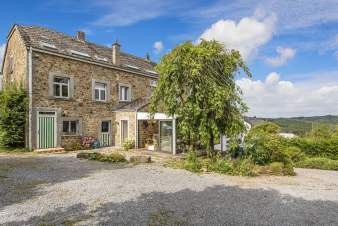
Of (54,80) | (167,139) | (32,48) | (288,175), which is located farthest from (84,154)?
(288,175)

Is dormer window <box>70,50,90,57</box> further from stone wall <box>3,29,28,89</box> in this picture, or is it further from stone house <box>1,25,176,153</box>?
stone wall <box>3,29,28,89</box>

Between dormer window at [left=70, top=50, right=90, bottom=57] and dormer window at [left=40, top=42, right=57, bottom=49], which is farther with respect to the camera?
dormer window at [left=70, top=50, right=90, bottom=57]

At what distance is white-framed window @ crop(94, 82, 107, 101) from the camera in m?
17.0

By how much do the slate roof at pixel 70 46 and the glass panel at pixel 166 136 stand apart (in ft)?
24.1

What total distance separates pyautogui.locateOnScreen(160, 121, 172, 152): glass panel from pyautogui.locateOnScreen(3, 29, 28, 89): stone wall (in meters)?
8.63

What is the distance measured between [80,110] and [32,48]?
479 cm

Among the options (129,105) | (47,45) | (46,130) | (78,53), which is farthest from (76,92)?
(129,105)

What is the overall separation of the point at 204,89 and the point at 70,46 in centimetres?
1164

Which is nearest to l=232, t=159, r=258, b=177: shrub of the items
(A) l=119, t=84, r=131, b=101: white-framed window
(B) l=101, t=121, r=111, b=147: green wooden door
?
(B) l=101, t=121, r=111, b=147: green wooden door

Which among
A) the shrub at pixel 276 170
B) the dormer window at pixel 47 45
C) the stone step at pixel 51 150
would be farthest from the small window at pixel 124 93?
the shrub at pixel 276 170

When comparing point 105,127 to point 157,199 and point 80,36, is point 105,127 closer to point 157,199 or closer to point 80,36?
point 80,36

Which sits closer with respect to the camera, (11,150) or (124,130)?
Answer: (11,150)

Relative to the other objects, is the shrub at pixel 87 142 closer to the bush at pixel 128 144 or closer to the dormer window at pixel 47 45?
the bush at pixel 128 144

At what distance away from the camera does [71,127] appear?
15.5 m
